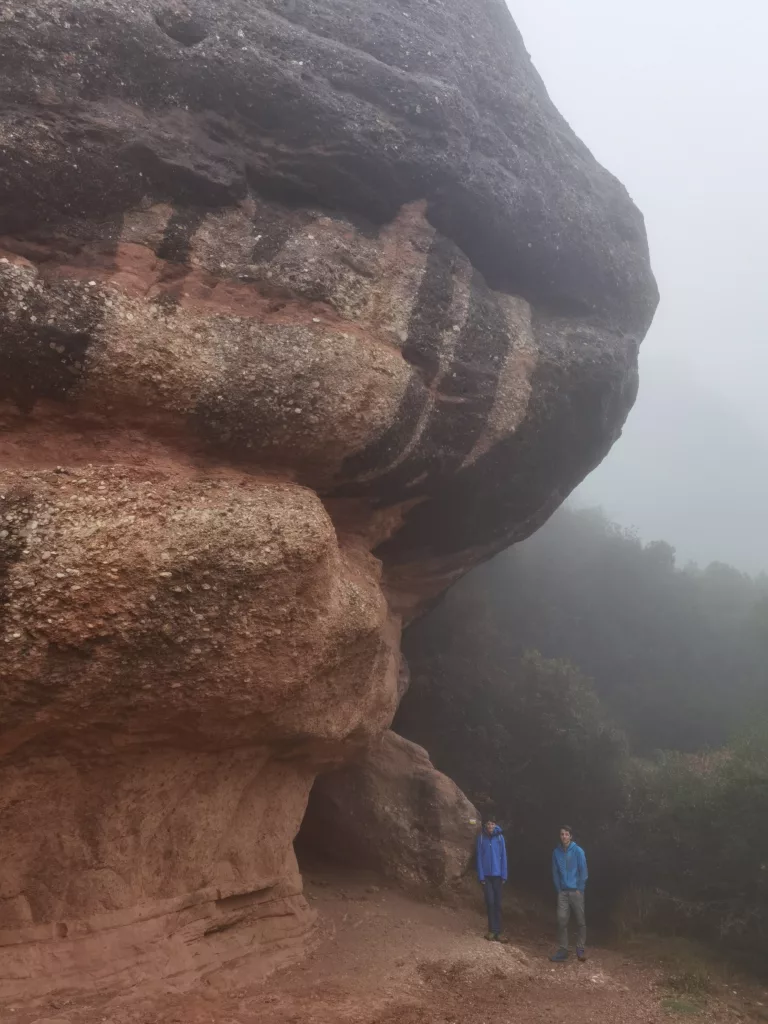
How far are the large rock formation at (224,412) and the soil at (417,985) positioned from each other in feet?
1.74

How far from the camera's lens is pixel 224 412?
305 inches

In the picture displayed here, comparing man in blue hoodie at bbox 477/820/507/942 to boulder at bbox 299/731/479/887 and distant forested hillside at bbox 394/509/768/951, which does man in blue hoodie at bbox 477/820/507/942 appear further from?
distant forested hillside at bbox 394/509/768/951

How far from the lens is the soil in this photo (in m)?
6.65

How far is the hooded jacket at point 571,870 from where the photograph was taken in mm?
9586

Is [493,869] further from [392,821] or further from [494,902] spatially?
[392,821]

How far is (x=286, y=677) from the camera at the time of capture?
24.7 feet

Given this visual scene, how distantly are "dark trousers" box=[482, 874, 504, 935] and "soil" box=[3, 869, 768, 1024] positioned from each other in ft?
0.76

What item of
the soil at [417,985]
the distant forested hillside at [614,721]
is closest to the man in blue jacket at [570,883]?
the soil at [417,985]

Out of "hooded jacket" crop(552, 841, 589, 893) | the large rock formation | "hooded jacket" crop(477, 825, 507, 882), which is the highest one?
the large rock formation

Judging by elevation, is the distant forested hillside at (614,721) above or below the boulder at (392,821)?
above

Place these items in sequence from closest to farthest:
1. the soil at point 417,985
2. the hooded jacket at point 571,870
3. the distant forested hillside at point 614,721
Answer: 1. the soil at point 417,985
2. the hooded jacket at point 571,870
3. the distant forested hillside at point 614,721

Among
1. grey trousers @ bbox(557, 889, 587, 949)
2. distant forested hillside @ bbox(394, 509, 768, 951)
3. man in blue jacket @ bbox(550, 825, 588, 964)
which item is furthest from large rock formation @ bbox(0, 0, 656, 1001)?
distant forested hillside @ bbox(394, 509, 768, 951)

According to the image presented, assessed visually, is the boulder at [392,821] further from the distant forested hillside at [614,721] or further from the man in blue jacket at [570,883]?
the distant forested hillside at [614,721]

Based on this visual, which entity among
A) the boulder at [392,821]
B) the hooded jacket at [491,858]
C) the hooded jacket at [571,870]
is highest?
the hooded jacket at [571,870]
